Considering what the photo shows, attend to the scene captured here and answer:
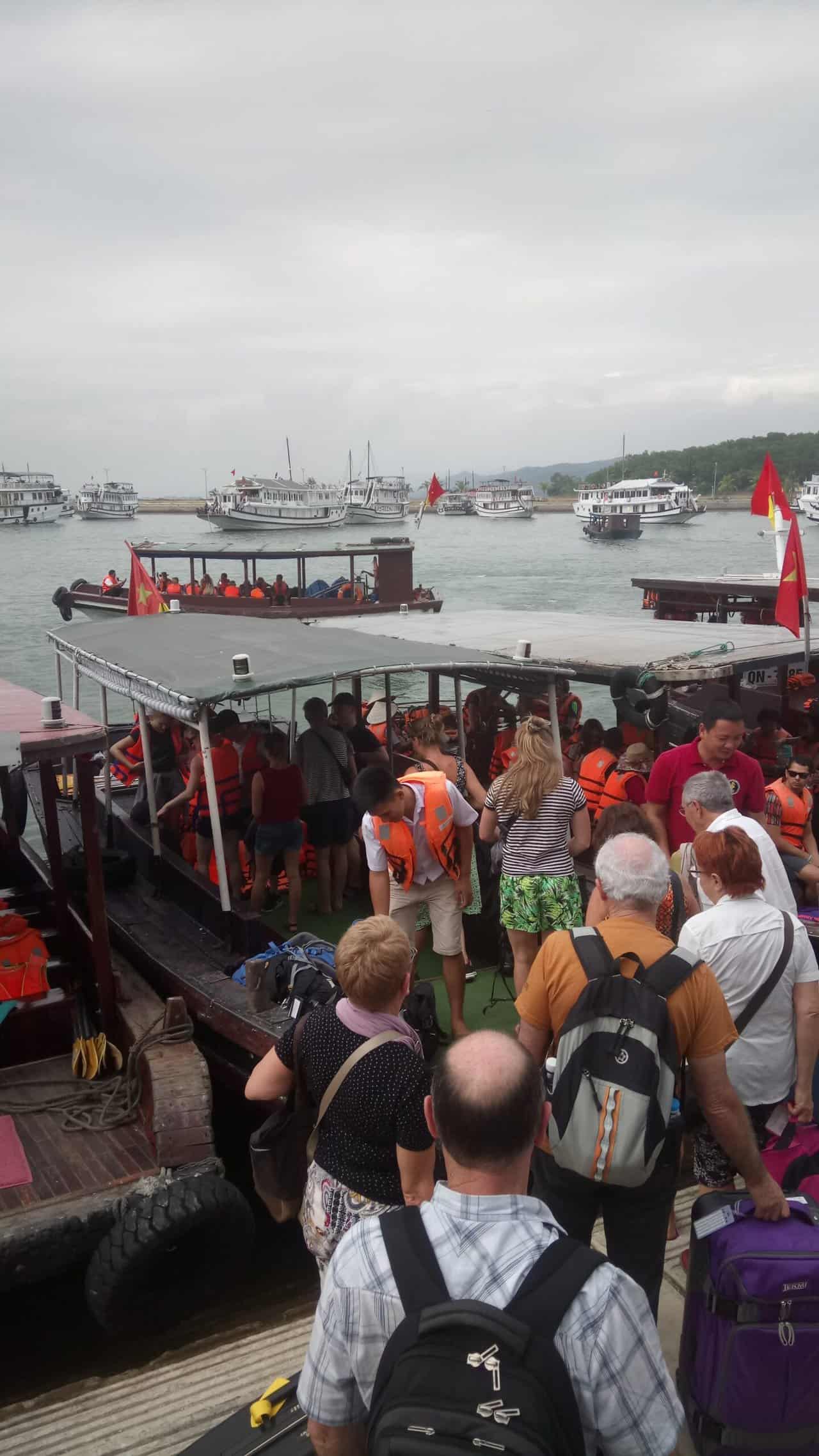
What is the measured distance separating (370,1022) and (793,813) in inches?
170

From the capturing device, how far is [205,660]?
22.1ft

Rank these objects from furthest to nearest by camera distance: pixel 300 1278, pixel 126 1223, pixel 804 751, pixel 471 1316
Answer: pixel 804 751, pixel 300 1278, pixel 126 1223, pixel 471 1316

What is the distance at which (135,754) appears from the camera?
1010 cm

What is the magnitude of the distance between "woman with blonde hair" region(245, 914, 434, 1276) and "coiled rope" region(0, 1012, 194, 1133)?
2959 mm

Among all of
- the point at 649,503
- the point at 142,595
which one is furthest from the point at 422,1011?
the point at 649,503

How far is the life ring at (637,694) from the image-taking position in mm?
7191

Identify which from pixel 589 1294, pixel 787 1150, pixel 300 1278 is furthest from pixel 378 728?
pixel 589 1294

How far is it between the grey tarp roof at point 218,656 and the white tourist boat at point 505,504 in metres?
136

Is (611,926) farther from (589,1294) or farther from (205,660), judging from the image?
(205,660)

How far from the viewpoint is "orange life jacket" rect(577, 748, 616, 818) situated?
7.04m

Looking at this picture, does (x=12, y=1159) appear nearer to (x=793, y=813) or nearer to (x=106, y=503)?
(x=793, y=813)

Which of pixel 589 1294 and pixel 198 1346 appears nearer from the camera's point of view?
pixel 589 1294

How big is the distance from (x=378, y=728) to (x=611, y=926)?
286 inches

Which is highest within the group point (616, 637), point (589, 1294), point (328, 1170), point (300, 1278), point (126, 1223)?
point (616, 637)
